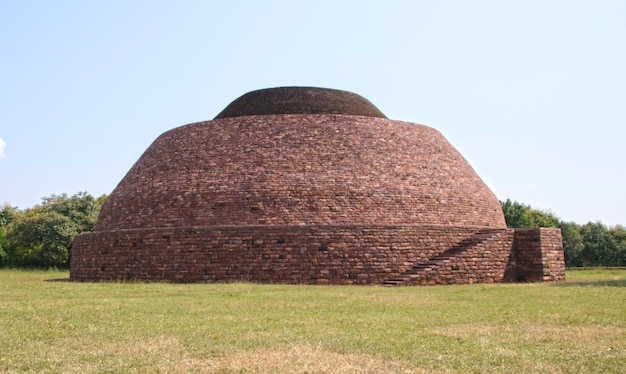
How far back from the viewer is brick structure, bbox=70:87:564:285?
614 inches

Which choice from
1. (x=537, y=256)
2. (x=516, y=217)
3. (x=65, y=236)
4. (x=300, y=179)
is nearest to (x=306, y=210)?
(x=300, y=179)

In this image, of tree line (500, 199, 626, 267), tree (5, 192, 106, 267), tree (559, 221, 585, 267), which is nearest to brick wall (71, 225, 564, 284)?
tree (5, 192, 106, 267)

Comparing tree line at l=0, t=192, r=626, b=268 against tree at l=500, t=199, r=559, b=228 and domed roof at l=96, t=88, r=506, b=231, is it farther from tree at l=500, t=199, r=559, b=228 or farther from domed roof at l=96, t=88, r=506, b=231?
domed roof at l=96, t=88, r=506, b=231

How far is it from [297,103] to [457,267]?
8347mm

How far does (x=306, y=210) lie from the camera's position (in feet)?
56.2

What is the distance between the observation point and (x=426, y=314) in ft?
28.7

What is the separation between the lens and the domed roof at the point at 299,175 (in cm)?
1733

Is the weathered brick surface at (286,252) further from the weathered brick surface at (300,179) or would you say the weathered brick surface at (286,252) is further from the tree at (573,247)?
the tree at (573,247)

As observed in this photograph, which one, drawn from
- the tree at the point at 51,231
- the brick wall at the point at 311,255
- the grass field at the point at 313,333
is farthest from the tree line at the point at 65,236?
the grass field at the point at 313,333

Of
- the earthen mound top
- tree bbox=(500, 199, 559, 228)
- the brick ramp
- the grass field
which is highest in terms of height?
the earthen mound top

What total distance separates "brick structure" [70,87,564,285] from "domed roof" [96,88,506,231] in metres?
0.04

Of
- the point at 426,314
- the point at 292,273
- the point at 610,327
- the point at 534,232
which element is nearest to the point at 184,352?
the point at 426,314

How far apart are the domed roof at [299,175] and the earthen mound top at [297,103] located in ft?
0.19

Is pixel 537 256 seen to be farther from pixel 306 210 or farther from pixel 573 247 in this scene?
pixel 573 247
